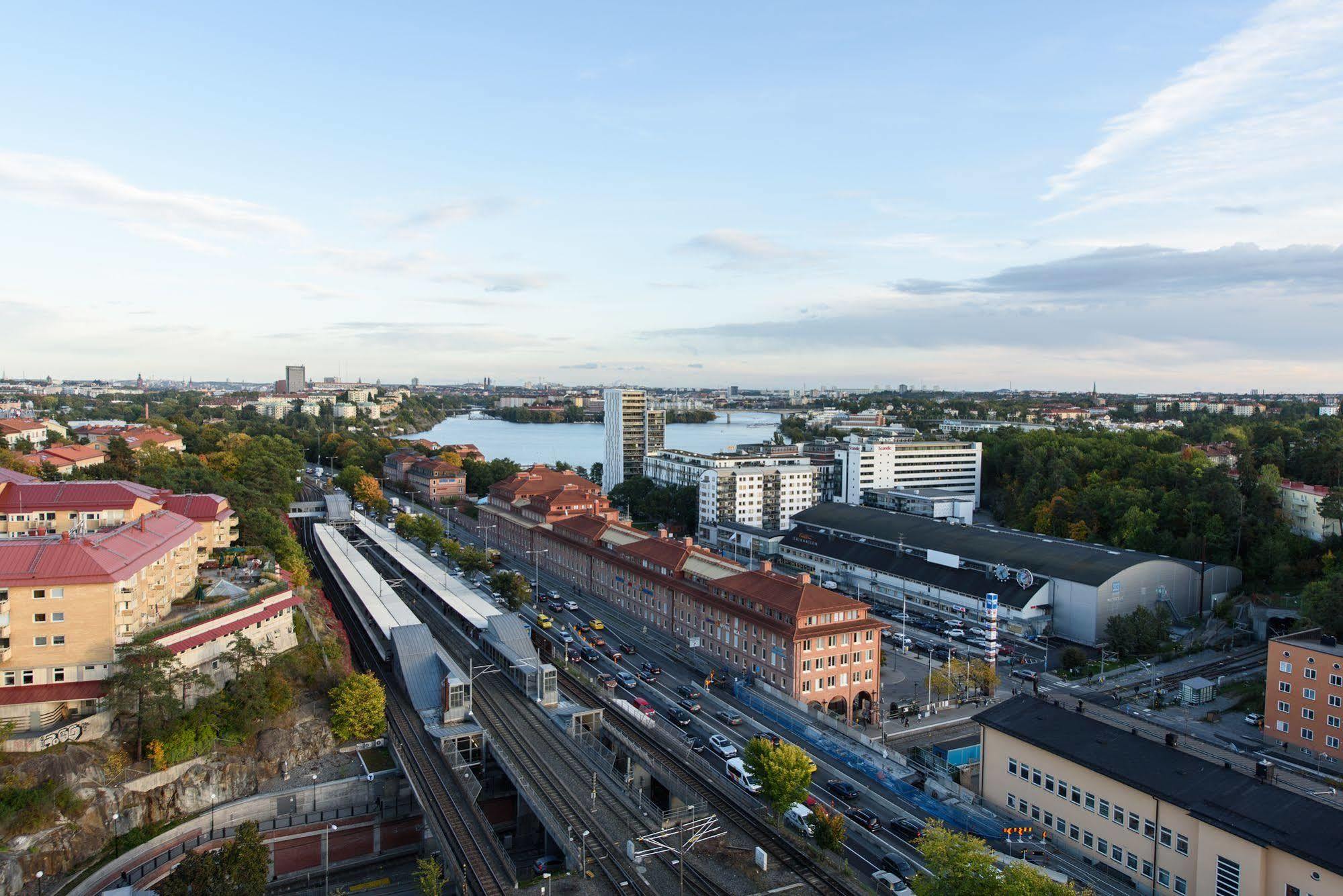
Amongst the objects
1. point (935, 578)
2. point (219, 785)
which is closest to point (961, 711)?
point (935, 578)

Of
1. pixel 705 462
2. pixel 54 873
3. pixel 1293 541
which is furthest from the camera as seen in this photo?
pixel 705 462

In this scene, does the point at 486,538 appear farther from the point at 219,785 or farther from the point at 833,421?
the point at 833,421

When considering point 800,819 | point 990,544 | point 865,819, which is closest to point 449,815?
point 800,819

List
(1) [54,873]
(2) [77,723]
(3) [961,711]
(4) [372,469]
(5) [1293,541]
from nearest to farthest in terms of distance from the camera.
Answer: (1) [54,873], (2) [77,723], (3) [961,711], (5) [1293,541], (4) [372,469]

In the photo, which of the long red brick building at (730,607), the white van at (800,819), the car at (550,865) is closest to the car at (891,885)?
the white van at (800,819)

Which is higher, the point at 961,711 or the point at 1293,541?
the point at 1293,541

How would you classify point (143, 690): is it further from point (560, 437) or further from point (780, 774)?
point (560, 437)
